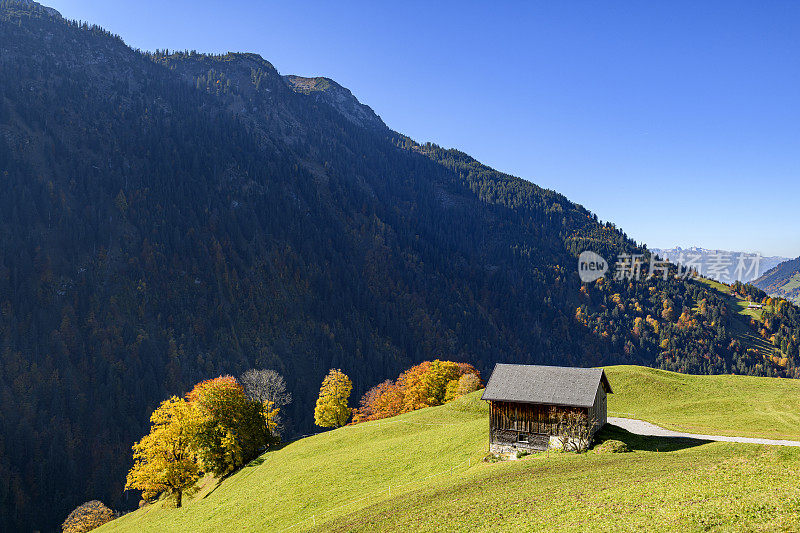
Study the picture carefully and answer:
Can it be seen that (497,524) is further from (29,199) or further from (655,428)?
(29,199)

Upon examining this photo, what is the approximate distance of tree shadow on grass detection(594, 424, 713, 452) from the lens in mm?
43562

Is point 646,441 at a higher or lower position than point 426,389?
higher

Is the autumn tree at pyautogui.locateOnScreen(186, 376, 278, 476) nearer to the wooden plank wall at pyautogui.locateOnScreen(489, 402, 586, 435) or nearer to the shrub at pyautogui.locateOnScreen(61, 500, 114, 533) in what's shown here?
the shrub at pyautogui.locateOnScreen(61, 500, 114, 533)

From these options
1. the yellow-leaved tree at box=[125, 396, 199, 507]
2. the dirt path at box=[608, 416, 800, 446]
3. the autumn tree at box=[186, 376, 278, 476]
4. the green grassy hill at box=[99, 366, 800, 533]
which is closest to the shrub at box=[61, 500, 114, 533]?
the green grassy hill at box=[99, 366, 800, 533]

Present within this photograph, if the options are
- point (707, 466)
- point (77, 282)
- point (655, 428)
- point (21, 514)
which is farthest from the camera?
point (77, 282)

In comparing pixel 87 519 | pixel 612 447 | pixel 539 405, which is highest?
pixel 539 405

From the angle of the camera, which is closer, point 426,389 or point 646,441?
point 646,441

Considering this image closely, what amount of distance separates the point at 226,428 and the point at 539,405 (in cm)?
4607

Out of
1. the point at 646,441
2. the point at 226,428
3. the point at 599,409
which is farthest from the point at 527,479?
the point at 226,428

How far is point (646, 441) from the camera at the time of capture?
152 ft

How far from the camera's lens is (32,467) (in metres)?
137

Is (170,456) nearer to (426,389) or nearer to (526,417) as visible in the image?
(526,417)

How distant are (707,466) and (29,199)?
243 meters

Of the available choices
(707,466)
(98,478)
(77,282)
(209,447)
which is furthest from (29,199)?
(707,466)
